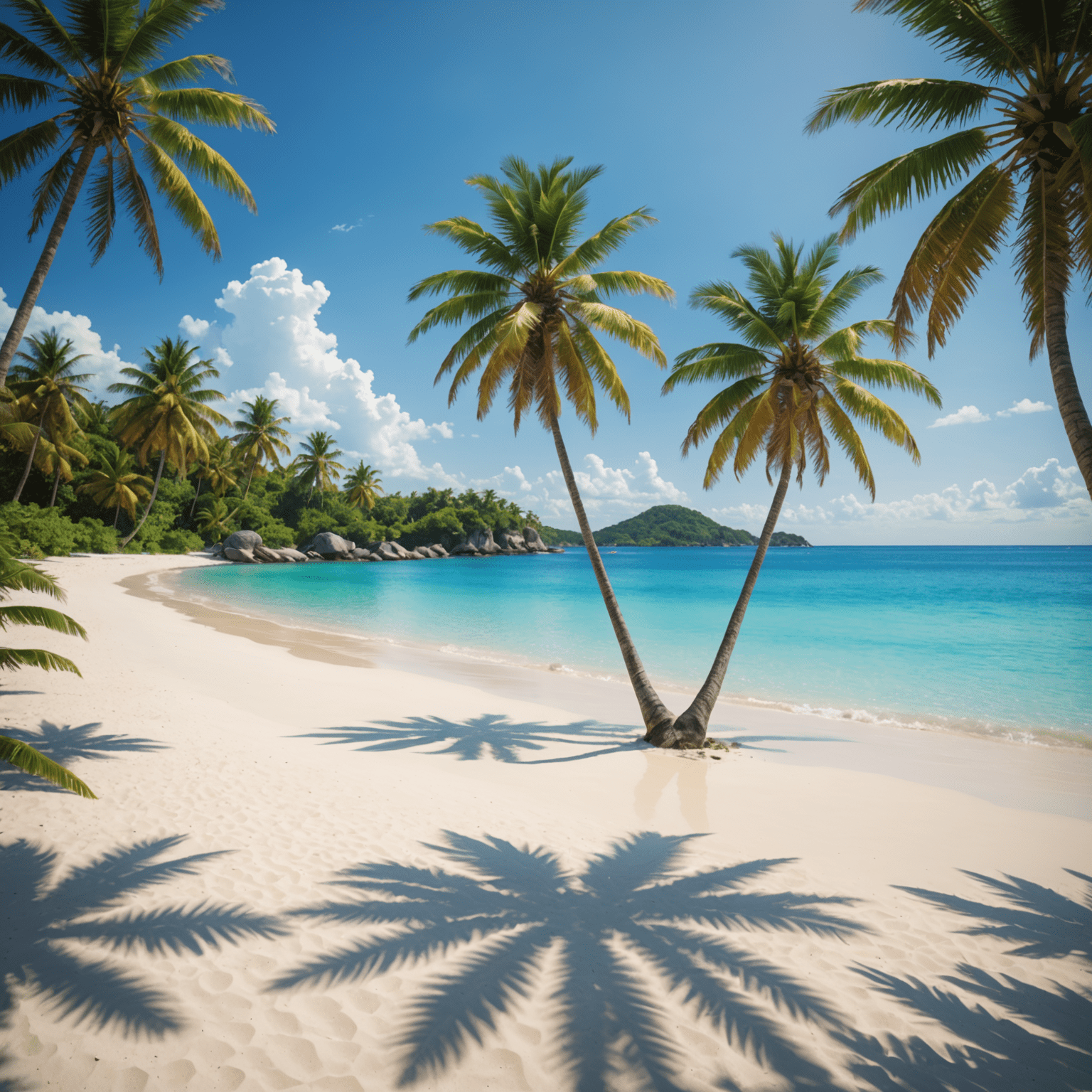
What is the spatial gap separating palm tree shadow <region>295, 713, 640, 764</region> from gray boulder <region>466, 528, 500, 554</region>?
78.6 meters

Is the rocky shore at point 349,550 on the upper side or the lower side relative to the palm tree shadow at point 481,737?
upper

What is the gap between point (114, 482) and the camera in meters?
38.3

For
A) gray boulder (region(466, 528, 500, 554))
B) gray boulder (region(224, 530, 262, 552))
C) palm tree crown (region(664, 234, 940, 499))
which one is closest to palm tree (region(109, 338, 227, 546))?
gray boulder (region(224, 530, 262, 552))

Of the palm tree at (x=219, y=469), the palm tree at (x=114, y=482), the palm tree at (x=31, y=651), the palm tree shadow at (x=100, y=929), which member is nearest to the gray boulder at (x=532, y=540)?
the palm tree at (x=219, y=469)

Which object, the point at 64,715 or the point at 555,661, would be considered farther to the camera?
the point at 555,661

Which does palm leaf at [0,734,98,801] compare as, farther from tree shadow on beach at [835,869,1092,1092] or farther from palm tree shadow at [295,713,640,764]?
tree shadow on beach at [835,869,1092,1092]

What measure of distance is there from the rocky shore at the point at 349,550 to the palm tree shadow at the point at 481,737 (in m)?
48.8

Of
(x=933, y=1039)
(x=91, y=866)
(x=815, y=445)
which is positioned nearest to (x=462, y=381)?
(x=815, y=445)

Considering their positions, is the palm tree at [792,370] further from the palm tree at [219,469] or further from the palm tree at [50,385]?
the palm tree at [219,469]

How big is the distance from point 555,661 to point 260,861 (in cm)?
1283

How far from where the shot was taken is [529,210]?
9.84 m

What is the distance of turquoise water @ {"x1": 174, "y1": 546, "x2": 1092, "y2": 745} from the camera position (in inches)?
515

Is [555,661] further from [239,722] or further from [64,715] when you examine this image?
[64,715]

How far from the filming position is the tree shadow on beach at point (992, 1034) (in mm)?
2705
